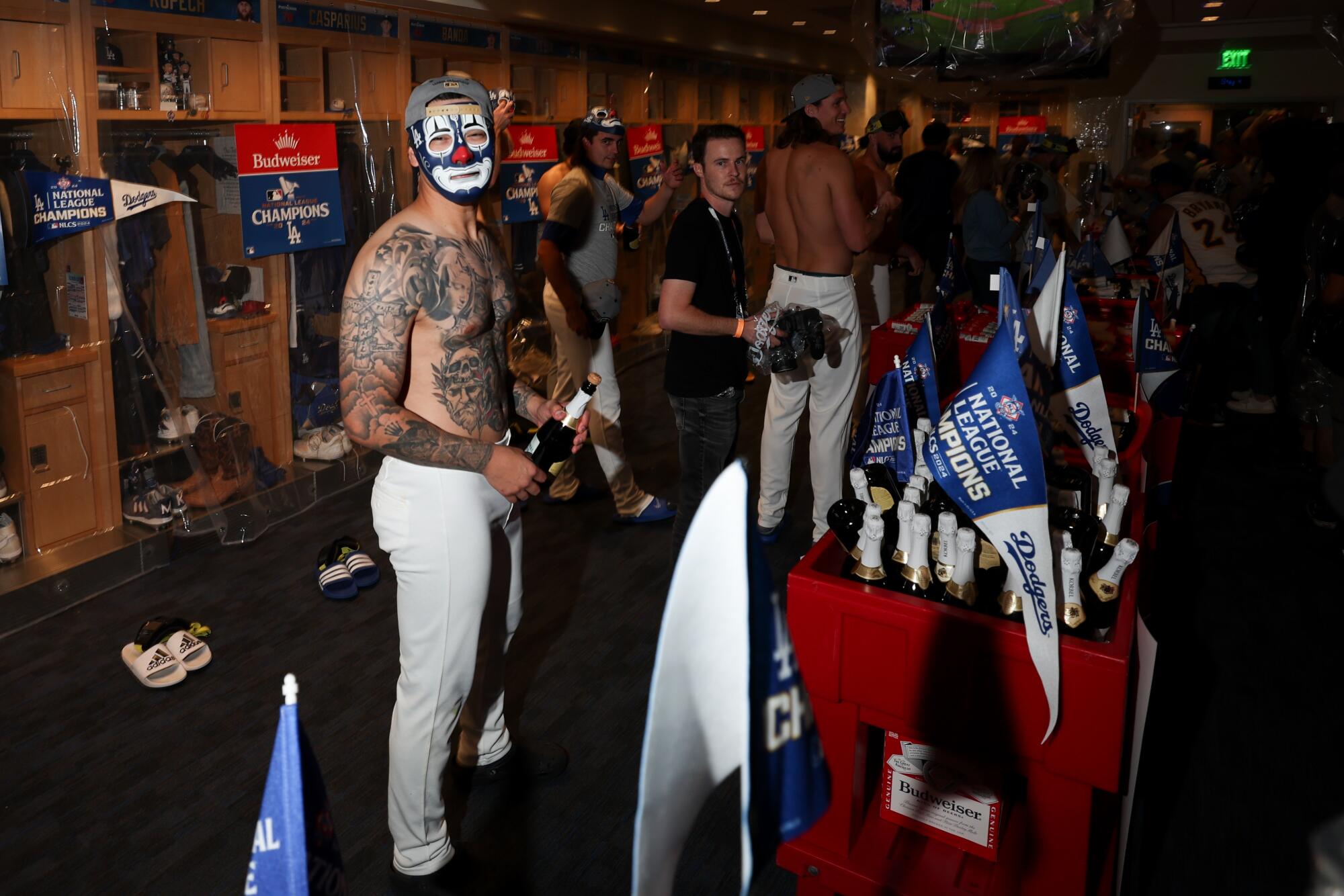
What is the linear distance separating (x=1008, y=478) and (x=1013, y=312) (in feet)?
1.29

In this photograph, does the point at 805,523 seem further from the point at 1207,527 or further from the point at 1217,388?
the point at 1217,388

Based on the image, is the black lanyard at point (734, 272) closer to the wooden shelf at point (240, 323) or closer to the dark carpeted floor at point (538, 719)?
the dark carpeted floor at point (538, 719)

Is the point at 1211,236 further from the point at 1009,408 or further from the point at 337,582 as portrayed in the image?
the point at 337,582

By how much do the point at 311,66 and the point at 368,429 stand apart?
3.55m

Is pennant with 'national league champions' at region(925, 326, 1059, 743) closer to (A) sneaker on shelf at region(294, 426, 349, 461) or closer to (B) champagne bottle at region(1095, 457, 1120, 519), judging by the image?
(B) champagne bottle at region(1095, 457, 1120, 519)

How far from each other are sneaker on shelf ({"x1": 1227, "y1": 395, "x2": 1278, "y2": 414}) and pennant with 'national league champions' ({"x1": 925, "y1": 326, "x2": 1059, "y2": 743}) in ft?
17.8

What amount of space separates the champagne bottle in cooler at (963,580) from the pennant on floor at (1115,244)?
456 centimetres

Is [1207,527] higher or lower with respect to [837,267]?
lower

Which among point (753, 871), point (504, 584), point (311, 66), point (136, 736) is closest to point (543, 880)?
→ point (504, 584)

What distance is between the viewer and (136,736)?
9.03 ft

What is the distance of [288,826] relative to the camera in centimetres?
81

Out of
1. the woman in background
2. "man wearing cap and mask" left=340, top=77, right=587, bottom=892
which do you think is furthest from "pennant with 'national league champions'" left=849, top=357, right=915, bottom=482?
the woman in background

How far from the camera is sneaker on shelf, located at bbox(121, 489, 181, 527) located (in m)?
3.94

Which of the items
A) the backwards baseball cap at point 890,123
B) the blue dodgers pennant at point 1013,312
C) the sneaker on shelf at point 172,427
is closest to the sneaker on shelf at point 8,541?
the sneaker on shelf at point 172,427
